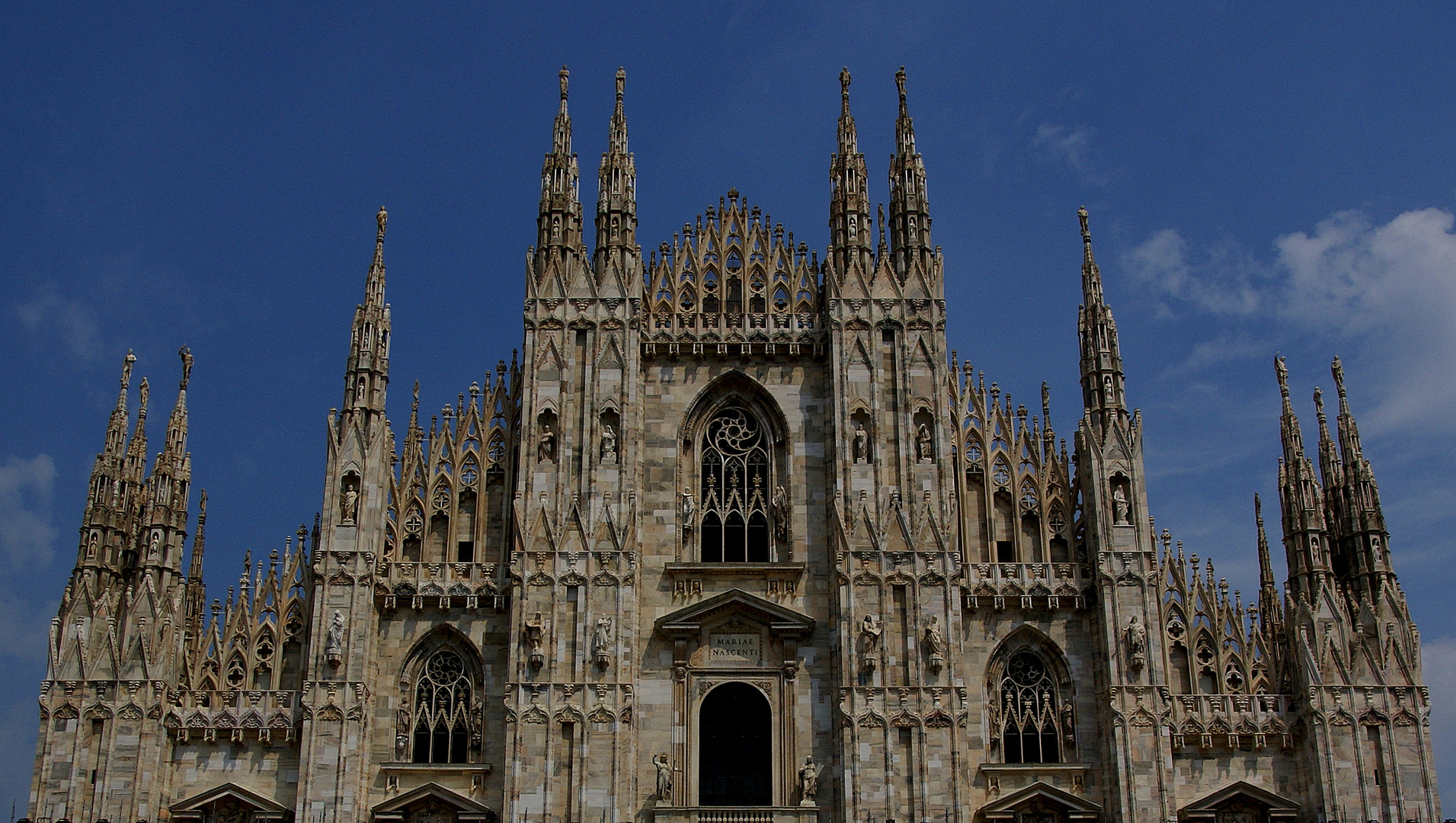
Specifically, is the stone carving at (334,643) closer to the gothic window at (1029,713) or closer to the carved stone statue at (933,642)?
the carved stone statue at (933,642)

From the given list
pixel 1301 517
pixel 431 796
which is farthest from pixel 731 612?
pixel 1301 517

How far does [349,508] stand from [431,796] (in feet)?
20.4

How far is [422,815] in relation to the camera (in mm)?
31484

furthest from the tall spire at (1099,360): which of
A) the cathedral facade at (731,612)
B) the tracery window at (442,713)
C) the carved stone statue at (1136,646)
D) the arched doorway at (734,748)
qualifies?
the tracery window at (442,713)

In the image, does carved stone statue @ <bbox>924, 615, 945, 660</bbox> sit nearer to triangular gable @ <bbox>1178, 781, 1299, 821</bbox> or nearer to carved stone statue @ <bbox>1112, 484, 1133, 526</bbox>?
carved stone statue @ <bbox>1112, 484, 1133, 526</bbox>

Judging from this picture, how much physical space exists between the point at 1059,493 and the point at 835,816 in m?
8.57

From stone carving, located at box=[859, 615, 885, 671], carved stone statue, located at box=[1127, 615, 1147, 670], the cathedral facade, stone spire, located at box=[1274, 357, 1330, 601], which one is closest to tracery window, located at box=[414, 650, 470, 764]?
the cathedral facade

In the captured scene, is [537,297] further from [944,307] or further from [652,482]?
[944,307]

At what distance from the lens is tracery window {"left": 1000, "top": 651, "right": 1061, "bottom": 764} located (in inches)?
1283

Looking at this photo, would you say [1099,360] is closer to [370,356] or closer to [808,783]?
[808,783]

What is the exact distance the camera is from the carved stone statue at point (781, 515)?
1336 inches

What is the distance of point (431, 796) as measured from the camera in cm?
3131

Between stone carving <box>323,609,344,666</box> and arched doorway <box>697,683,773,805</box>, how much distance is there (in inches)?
288

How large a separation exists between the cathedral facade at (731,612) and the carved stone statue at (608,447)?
120 mm
